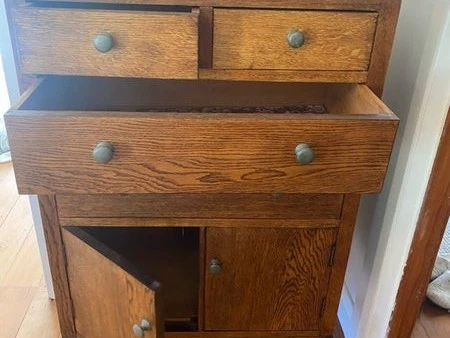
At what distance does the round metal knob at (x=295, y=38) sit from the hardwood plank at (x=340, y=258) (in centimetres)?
29

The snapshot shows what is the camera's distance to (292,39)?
0.81 meters

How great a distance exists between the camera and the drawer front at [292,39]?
81 centimetres

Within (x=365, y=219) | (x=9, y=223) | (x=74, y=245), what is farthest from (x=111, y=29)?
(x=9, y=223)

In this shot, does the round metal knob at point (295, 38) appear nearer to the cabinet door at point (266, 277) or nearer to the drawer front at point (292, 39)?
the drawer front at point (292, 39)

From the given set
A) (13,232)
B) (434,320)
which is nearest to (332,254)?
(434,320)

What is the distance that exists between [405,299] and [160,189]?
530mm

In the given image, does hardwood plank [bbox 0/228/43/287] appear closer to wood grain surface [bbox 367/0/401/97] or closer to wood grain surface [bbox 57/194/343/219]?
wood grain surface [bbox 57/194/343/219]

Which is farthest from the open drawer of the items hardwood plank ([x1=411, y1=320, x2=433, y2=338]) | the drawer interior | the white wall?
hardwood plank ([x1=411, y1=320, x2=433, y2=338])

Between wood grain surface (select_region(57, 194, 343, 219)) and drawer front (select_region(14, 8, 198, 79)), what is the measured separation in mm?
220

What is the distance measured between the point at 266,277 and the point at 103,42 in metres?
0.53

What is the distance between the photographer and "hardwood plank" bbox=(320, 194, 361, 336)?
3.04 feet

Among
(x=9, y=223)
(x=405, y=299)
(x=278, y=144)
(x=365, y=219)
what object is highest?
(x=9, y=223)

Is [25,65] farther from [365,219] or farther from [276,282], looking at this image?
[365,219]

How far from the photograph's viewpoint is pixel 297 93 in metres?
1.09
